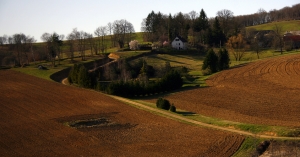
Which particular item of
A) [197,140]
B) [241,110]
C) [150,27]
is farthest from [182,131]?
[150,27]

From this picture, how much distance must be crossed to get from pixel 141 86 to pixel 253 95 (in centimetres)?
1585

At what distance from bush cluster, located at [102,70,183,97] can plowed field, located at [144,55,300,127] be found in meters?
3.56

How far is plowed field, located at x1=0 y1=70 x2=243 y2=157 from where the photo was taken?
27.5 meters

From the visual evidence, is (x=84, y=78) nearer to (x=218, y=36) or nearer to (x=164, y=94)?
(x=164, y=94)

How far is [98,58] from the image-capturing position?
277 ft

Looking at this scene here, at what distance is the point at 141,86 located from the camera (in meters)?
53.6

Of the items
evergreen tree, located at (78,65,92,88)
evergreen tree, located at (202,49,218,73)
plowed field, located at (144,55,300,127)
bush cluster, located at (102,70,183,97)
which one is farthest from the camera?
evergreen tree, located at (202,49,218,73)

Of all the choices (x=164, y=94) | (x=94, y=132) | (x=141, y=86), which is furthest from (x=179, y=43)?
(x=94, y=132)

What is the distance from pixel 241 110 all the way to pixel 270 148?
1359cm

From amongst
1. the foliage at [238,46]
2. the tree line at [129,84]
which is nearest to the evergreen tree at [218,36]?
the foliage at [238,46]

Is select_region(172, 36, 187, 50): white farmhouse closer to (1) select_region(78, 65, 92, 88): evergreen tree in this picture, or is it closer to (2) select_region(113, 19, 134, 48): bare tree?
(2) select_region(113, 19, 134, 48): bare tree

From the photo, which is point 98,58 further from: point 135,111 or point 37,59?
point 135,111

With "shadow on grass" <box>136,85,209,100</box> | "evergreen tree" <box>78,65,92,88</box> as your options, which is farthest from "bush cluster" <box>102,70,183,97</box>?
"evergreen tree" <box>78,65,92,88</box>

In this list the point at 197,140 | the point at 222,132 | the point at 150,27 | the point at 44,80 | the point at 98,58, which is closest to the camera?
the point at 197,140
